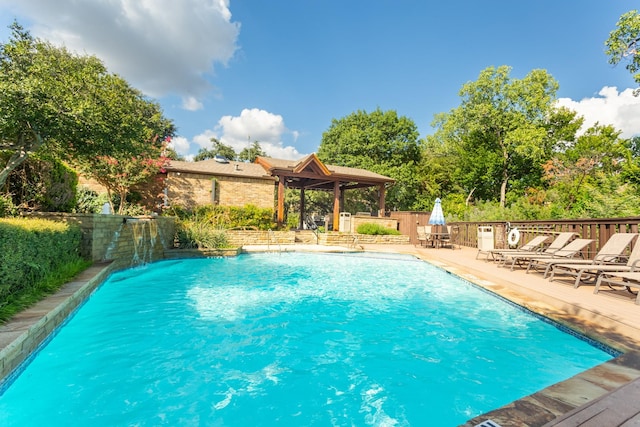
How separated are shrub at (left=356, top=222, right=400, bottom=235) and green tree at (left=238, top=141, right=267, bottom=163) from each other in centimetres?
2839

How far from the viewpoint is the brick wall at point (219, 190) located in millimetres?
16578

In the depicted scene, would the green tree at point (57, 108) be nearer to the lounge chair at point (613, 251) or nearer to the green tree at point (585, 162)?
the lounge chair at point (613, 251)

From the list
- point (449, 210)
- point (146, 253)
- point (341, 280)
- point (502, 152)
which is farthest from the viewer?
point (502, 152)

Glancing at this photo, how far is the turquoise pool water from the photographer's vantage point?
109 inches

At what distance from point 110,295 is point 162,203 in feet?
37.1

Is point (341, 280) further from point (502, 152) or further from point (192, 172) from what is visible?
point (502, 152)

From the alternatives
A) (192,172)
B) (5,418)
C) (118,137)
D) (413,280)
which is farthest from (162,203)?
(5,418)

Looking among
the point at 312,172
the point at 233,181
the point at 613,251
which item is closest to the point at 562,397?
the point at 613,251

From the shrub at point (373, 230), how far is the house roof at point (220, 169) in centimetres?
613

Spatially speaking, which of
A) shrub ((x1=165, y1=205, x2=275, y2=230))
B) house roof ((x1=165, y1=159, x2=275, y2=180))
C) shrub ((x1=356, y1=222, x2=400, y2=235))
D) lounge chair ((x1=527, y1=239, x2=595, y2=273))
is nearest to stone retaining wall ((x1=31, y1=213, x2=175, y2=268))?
shrub ((x1=165, y1=205, x2=275, y2=230))

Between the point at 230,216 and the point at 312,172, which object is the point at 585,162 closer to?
the point at 312,172

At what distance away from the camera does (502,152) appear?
28.9 metres

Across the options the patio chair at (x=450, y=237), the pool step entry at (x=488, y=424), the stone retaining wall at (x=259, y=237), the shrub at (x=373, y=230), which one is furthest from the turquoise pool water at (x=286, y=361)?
the shrub at (x=373, y=230)

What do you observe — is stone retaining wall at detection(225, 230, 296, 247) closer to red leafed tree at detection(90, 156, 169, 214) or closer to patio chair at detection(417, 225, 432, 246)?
red leafed tree at detection(90, 156, 169, 214)
